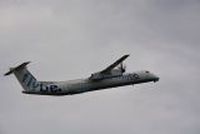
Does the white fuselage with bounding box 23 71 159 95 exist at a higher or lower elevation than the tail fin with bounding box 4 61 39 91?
lower

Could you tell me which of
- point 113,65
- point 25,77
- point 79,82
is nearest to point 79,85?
point 79,82

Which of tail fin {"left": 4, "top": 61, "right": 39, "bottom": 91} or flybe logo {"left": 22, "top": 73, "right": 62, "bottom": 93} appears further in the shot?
tail fin {"left": 4, "top": 61, "right": 39, "bottom": 91}

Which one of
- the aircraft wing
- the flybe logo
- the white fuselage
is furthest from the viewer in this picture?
the aircraft wing

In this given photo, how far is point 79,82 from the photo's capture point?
190500 millimetres

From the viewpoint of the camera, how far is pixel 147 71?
7864 inches

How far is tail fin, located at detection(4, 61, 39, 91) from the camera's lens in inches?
7407

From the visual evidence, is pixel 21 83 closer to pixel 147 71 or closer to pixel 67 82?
pixel 67 82

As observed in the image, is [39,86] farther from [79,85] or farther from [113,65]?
[113,65]

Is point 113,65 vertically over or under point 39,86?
over

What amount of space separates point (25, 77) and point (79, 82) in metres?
8.94

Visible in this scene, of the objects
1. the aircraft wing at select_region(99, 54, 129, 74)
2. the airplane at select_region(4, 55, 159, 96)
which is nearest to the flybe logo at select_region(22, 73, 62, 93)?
the airplane at select_region(4, 55, 159, 96)

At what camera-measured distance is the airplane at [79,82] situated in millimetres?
187875

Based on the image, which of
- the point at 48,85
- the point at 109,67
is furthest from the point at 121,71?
the point at 48,85

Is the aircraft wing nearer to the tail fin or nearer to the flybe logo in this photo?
the flybe logo
